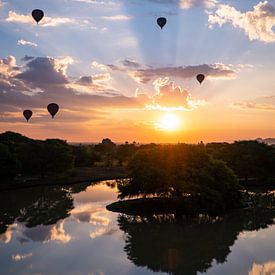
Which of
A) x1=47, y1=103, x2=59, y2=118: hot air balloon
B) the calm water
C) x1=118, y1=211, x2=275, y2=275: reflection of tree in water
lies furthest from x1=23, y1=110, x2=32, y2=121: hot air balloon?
x1=118, y1=211, x2=275, y2=275: reflection of tree in water

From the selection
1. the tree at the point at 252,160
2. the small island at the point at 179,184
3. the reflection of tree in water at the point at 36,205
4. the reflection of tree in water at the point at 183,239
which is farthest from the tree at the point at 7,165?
the tree at the point at 252,160

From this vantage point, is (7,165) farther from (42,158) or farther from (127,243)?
(127,243)

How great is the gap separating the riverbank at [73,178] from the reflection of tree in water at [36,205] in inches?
91.7

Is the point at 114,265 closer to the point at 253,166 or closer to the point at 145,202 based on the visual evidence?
the point at 145,202

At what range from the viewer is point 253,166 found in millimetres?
66062

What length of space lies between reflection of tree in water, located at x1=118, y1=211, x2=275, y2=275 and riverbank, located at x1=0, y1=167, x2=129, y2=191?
1960 centimetres

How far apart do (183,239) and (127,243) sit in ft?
15.2

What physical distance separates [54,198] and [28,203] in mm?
5448

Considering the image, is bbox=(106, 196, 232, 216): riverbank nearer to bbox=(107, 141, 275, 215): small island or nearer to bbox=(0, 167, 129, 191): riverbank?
bbox=(107, 141, 275, 215): small island

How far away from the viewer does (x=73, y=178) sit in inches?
3007

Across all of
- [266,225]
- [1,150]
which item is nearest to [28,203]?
[1,150]

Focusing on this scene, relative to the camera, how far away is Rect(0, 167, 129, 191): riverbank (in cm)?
6516

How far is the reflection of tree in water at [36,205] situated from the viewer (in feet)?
140

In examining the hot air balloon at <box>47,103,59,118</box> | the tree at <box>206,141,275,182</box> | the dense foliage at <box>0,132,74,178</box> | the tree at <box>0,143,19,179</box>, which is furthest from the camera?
the dense foliage at <box>0,132,74,178</box>
